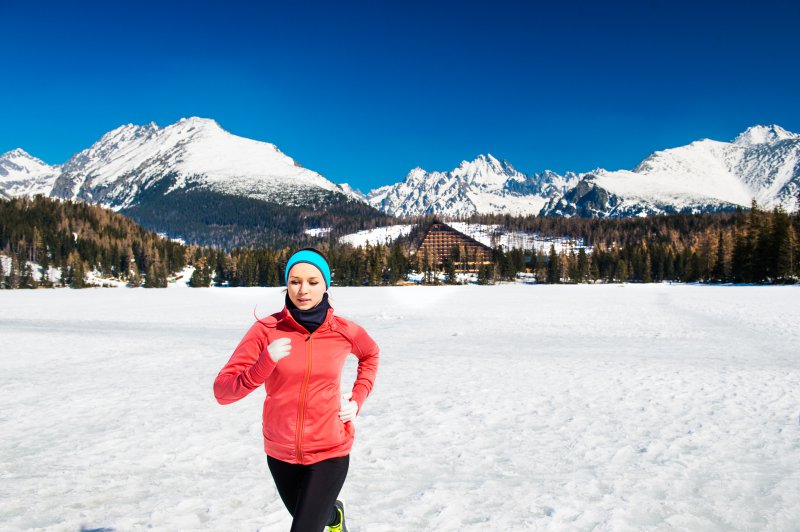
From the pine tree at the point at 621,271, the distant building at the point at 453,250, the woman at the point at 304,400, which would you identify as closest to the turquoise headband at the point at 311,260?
the woman at the point at 304,400

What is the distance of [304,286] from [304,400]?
31.4 inches

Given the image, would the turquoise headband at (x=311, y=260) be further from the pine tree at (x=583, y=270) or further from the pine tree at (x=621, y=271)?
the pine tree at (x=621, y=271)

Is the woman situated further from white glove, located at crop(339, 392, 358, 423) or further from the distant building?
the distant building

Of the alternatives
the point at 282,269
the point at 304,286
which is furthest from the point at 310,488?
the point at 282,269

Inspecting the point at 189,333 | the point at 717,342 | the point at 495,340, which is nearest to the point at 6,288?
the point at 189,333

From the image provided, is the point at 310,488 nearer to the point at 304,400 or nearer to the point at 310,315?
the point at 304,400

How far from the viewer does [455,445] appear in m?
7.83

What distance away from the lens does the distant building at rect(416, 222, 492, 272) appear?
155m

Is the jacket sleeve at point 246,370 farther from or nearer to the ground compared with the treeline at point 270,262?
nearer to the ground

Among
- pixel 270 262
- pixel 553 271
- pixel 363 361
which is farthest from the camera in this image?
pixel 270 262

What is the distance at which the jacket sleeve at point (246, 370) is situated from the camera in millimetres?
3127

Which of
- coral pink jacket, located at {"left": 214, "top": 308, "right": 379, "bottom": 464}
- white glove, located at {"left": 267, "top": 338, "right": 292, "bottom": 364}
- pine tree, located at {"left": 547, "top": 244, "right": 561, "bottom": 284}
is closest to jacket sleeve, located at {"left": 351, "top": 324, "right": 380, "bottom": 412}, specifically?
coral pink jacket, located at {"left": 214, "top": 308, "right": 379, "bottom": 464}

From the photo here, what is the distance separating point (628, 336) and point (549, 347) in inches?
211

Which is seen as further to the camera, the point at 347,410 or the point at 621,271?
the point at 621,271
